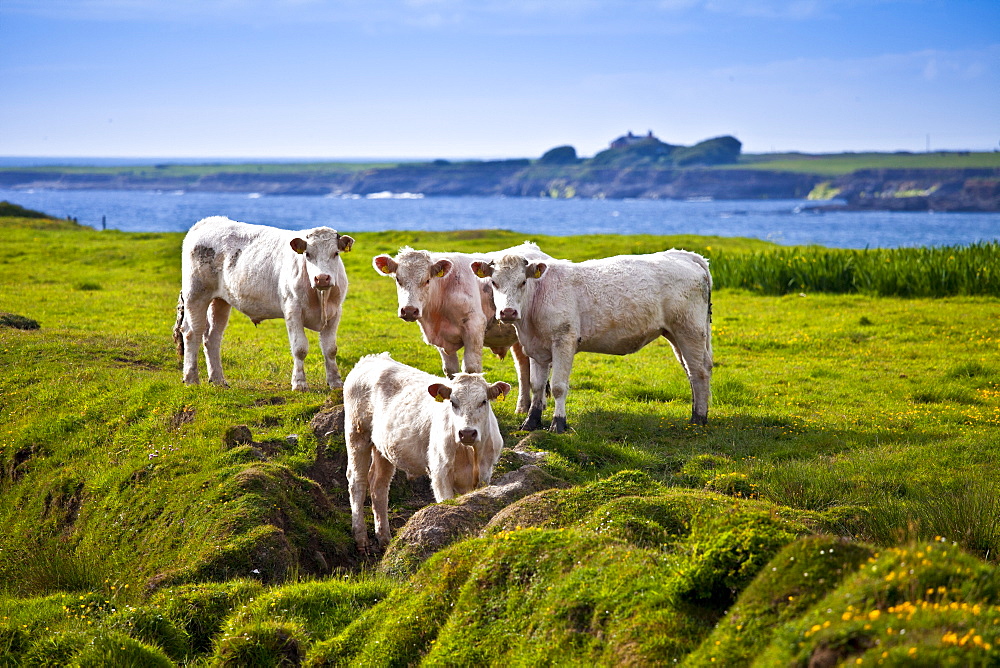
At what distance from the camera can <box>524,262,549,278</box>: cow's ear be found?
1226 centimetres

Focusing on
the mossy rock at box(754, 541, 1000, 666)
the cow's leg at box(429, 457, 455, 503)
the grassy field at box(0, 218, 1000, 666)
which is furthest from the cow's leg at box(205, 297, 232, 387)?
the mossy rock at box(754, 541, 1000, 666)

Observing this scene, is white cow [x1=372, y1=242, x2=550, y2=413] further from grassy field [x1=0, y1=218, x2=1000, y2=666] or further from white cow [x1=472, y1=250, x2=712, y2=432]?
grassy field [x1=0, y1=218, x2=1000, y2=666]

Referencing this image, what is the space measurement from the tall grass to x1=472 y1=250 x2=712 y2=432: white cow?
47.5 ft

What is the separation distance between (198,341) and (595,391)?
23.0ft

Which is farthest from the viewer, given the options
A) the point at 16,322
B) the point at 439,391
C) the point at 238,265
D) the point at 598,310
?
→ the point at 16,322

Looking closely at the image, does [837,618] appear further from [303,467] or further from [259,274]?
[259,274]

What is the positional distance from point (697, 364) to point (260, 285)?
719 cm

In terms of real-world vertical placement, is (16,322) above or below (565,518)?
above

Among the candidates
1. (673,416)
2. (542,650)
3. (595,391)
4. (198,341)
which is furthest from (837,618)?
(198,341)

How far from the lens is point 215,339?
623 inches

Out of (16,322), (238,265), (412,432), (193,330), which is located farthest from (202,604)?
(16,322)

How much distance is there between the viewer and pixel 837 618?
4523mm

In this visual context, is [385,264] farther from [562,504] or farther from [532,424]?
[562,504]

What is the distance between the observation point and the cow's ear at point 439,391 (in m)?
9.08
